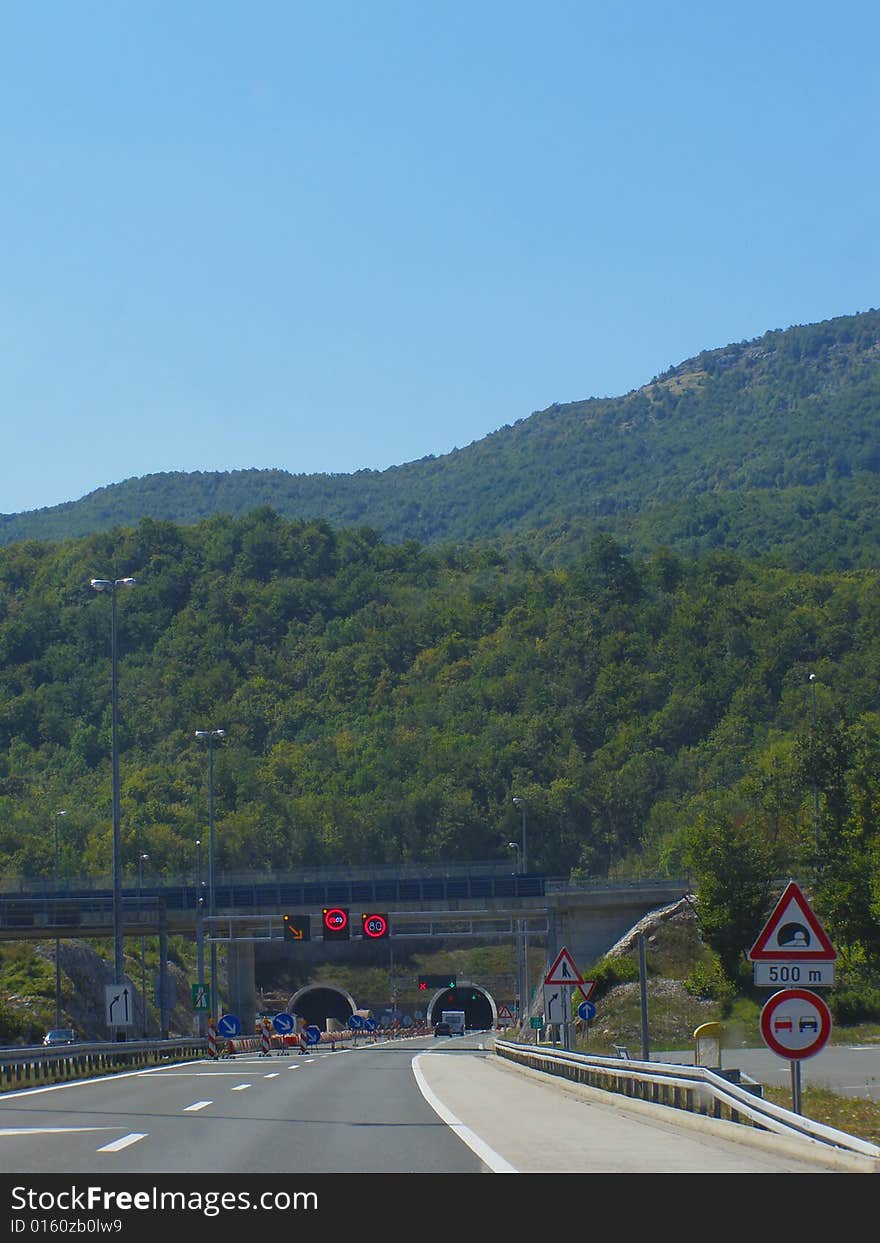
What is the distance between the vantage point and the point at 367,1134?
17.5m

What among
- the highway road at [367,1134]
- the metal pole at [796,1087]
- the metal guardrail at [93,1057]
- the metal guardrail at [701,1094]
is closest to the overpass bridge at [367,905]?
the metal guardrail at [93,1057]

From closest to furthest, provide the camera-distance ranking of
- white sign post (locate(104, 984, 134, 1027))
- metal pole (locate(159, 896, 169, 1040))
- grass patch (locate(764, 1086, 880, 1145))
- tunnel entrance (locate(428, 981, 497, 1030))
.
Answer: grass patch (locate(764, 1086, 880, 1145)) < white sign post (locate(104, 984, 134, 1027)) < metal pole (locate(159, 896, 169, 1040)) < tunnel entrance (locate(428, 981, 497, 1030))

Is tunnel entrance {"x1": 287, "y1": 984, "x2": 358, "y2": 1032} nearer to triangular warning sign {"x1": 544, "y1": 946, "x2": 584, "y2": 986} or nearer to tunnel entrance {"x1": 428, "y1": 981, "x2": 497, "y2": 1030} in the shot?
tunnel entrance {"x1": 428, "y1": 981, "x2": 497, "y2": 1030}

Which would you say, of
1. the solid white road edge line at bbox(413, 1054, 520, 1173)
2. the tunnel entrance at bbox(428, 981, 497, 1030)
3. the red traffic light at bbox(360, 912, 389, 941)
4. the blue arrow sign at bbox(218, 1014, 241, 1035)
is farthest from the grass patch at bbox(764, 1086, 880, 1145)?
the tunnel entrance at bbox(428, 981, 497, 1030)

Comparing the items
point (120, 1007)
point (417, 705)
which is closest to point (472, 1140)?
point (120, 1007)

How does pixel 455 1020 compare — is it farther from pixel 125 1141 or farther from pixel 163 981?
pixel 125 1141

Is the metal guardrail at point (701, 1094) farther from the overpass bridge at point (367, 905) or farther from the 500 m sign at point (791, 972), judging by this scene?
the overpass bridge at point (367, 905)

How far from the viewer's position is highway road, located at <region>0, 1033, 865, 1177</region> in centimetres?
1368

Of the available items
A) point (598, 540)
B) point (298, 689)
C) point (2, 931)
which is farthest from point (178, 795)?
point (2, 931)

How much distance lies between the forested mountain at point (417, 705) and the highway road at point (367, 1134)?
86719 millimetres

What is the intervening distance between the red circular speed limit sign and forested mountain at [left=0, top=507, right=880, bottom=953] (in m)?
96.9

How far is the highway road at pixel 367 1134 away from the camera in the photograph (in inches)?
539

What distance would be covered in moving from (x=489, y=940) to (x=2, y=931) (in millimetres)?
63143
